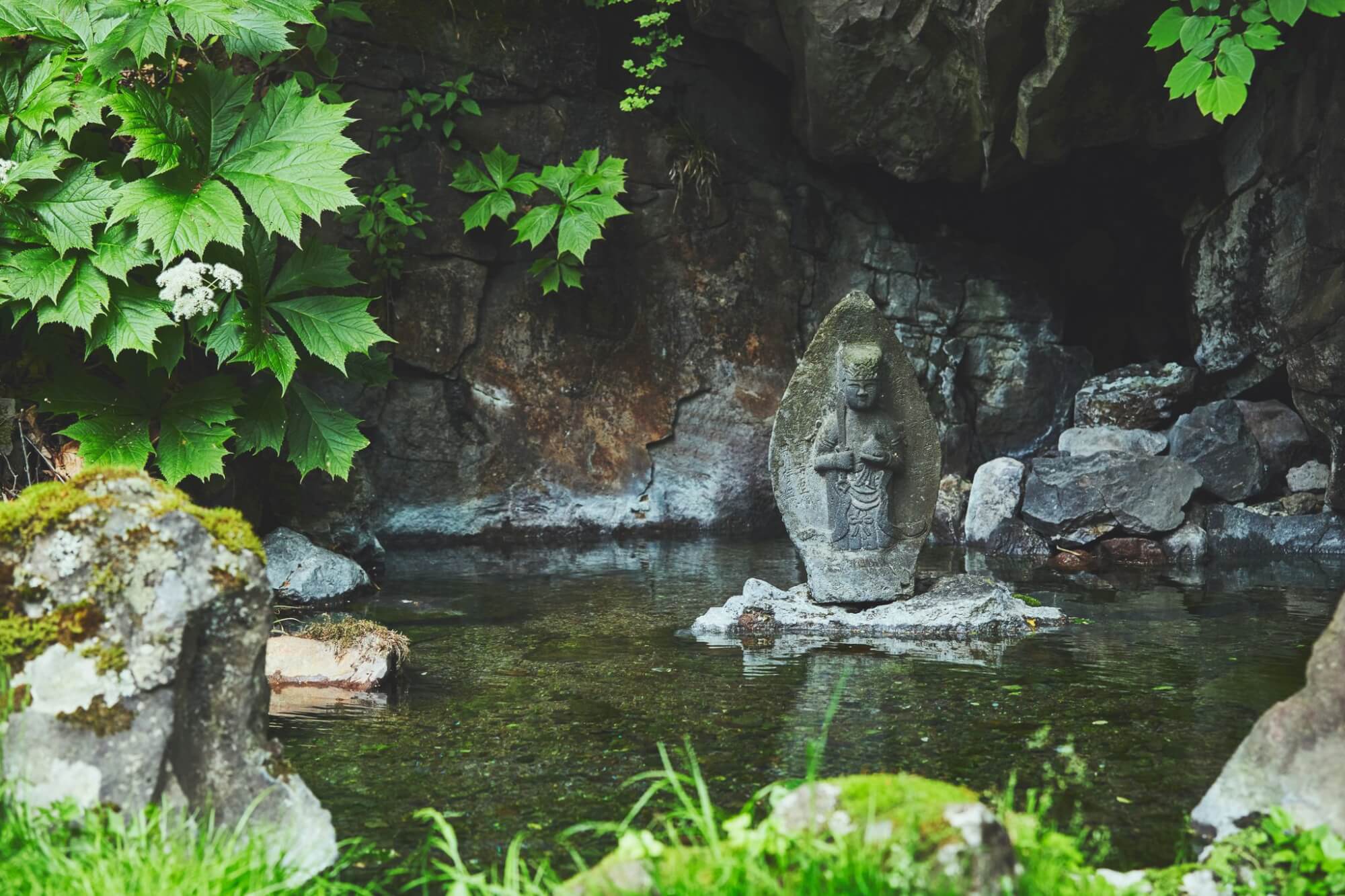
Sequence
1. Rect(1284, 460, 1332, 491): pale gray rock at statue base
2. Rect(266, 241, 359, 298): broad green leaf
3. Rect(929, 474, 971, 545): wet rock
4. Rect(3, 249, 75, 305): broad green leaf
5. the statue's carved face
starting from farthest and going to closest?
Rect(929, 474, 971, 545): wet rock → Rect(1284, 460, 1332, 491): pale gray rock at statue base → Rect(266, 241, 359, 298): broad green leaf → the statue's carved face → Rect(3, 249, 75, 305): broad green leaf

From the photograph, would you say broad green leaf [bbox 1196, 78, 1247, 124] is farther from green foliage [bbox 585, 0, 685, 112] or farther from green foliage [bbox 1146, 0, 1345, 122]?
green foliage [bbox 585, 0, 685, 112]

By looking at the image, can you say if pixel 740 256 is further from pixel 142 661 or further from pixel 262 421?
pixel 142 661

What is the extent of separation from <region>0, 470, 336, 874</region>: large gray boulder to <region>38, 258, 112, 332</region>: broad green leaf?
10.2ft

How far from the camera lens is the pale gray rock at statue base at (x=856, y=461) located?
6352 millimetres

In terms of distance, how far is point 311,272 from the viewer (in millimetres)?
6668

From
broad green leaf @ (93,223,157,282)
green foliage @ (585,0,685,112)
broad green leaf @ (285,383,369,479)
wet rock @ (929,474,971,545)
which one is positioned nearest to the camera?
broad green leaf @ (93,223,157,282)

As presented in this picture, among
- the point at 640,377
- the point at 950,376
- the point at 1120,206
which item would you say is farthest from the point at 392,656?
the point at 1120,206

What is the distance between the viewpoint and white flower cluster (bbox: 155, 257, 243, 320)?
5.38 metres

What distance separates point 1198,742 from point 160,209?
15.6 ft

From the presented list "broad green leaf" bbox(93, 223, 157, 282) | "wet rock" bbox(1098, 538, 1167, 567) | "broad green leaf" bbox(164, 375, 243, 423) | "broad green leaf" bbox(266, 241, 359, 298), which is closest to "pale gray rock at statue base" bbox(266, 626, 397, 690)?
"broad green leaf" bbox(164, 375, 243, 423)

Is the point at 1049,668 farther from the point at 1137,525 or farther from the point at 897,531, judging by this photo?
the point at 1137,525

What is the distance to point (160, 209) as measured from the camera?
18.0 feet

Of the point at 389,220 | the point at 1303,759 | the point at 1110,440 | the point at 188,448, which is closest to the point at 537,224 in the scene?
the point at 389,220

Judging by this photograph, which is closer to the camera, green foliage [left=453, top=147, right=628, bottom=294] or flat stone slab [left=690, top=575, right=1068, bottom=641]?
flat stone slab [left=690, top=575, right=1068, bottom=641]
